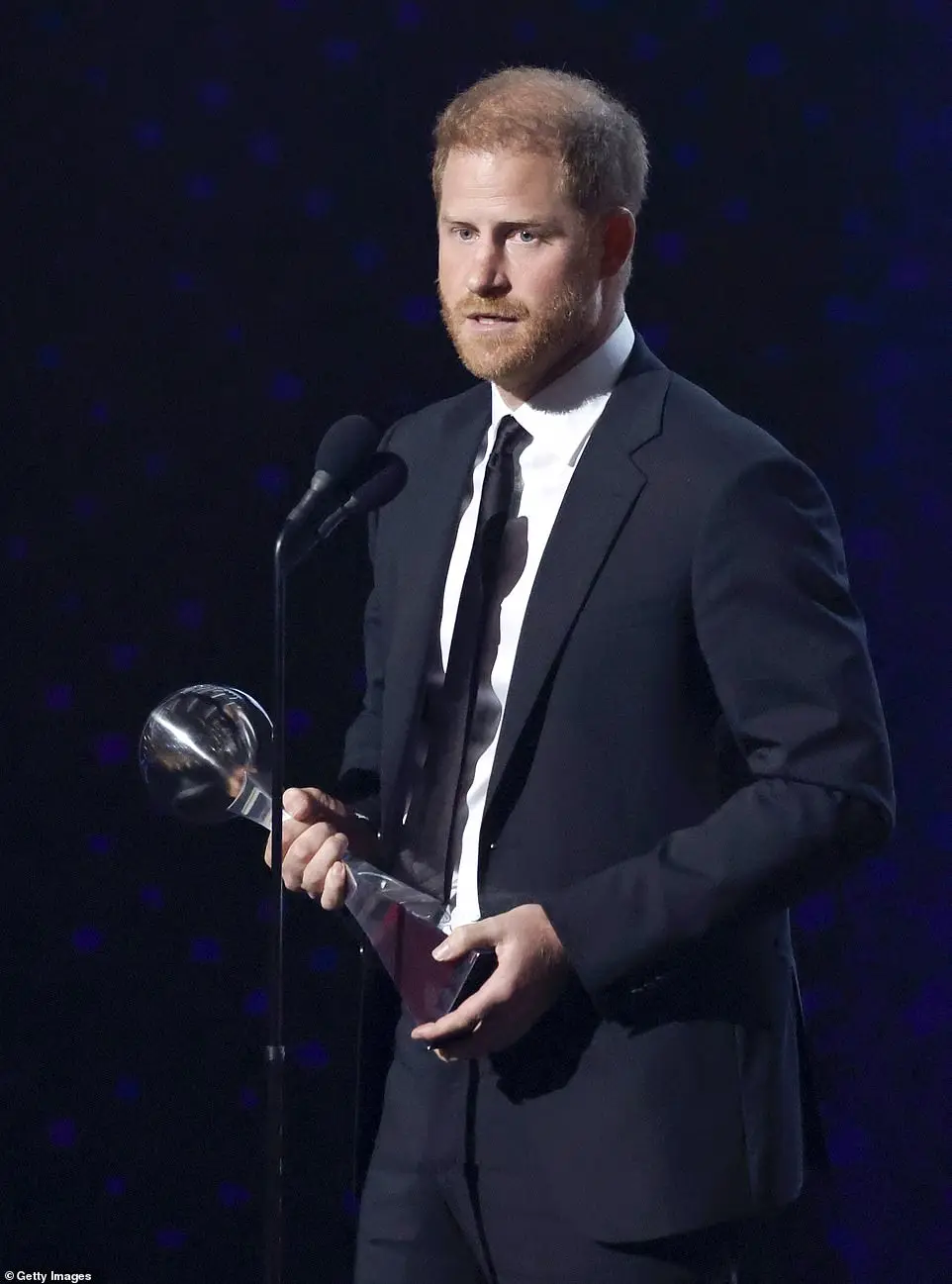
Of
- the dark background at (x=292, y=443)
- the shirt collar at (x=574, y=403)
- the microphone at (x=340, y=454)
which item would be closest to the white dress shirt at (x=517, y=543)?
the shirt collar at (x=574, y=403)

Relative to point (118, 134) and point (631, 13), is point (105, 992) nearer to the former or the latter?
point (118, 134)

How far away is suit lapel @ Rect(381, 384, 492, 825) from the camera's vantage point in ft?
5.21

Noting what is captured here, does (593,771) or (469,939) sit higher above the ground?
(593,771)

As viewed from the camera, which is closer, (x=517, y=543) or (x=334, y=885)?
(x=334, y=885)

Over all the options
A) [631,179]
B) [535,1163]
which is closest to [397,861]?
[535,1163]

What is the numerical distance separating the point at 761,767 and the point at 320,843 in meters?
0.42

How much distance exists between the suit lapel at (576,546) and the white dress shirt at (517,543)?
33 mm

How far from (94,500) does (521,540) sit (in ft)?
3.02

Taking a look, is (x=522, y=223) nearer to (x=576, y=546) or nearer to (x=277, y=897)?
(x=576, y=546)

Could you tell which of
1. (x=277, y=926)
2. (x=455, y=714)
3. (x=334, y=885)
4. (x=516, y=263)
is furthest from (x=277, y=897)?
(x=516, y=263)

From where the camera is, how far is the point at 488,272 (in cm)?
154

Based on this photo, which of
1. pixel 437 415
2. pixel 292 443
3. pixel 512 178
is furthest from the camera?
pixel 292 443

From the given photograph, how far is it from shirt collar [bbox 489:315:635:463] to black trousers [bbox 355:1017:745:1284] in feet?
2.03

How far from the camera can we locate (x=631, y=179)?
A: 1633 millimetres
